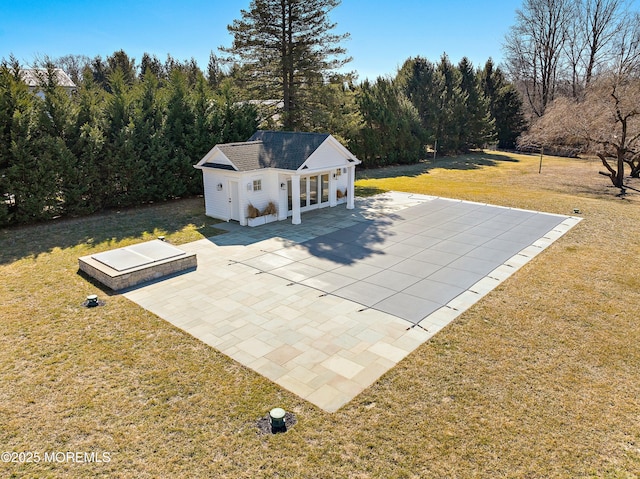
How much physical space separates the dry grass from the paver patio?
1.40ft

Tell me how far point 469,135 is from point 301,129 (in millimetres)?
24644

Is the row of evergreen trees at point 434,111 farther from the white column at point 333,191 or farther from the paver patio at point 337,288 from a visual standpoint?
the paver patio at point 337,288

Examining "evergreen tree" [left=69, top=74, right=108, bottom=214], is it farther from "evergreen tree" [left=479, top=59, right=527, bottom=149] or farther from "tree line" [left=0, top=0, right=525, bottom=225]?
"evergreen tree" [left=479, top=59, right=527, bottom=149]

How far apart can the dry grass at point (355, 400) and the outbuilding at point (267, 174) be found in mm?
6379

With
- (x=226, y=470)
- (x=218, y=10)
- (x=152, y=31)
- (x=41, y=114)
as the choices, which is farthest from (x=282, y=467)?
(x=152, y=31)

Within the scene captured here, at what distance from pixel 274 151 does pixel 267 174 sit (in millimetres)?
1391

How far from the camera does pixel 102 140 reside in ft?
52.5

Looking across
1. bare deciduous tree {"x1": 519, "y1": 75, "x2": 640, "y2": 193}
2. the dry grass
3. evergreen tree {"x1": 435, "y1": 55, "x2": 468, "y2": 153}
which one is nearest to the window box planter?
the dry grass

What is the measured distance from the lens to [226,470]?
4.76m

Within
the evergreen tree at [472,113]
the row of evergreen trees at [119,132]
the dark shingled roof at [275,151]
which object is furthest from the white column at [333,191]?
the evergreen tree at [472,113]

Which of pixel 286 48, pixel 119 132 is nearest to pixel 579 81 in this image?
pixel 286 48

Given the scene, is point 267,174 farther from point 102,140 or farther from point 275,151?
point 102,140

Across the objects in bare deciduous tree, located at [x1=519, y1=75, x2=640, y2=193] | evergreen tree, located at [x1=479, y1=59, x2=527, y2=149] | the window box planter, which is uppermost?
evergreen tree, located at [x1=479, y1=59, x2=527, y2=149]

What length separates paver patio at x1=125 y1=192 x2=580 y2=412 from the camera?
23.1ft
